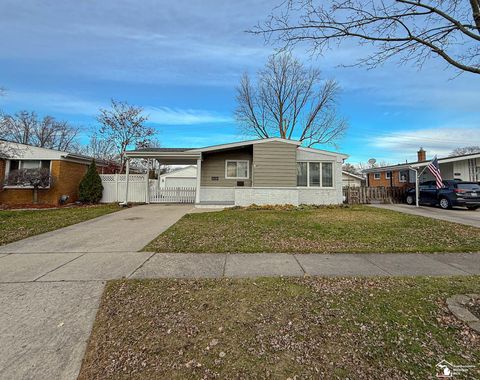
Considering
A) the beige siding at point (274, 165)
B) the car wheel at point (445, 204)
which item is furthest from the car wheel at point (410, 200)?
the beige siding at point (274, 165)

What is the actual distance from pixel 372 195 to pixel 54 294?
1829 centimetres

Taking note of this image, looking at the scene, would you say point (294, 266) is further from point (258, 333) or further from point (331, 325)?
point (258, 333)

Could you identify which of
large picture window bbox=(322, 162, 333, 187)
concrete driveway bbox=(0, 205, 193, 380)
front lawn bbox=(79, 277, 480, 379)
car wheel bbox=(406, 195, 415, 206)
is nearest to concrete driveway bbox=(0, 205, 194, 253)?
concrete driveway bbox=(0, 205, 193, 380)

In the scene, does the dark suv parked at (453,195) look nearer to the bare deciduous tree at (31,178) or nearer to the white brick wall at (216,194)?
the white brick wall at (216,194)

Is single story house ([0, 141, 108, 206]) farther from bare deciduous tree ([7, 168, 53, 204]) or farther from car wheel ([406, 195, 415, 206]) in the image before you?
car wheel ([406, 195, 415, 206])

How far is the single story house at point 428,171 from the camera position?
58.1ft

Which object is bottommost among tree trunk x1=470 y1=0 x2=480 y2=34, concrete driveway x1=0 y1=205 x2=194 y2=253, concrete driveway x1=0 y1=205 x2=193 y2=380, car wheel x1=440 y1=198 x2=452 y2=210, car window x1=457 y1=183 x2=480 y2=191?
concrete driveway x1=0 y1=205 x2=193 y2=380

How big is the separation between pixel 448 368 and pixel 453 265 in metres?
3.45

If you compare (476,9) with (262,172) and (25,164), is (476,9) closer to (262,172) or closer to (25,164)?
(262,172)

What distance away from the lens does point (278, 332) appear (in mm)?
2352

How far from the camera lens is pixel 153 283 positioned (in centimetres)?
352

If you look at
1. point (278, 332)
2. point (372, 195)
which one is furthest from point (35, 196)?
point (372, 195)

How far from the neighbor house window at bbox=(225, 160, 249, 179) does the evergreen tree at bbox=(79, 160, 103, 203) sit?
8.31 meters

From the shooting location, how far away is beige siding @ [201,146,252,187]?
14.4 metres
